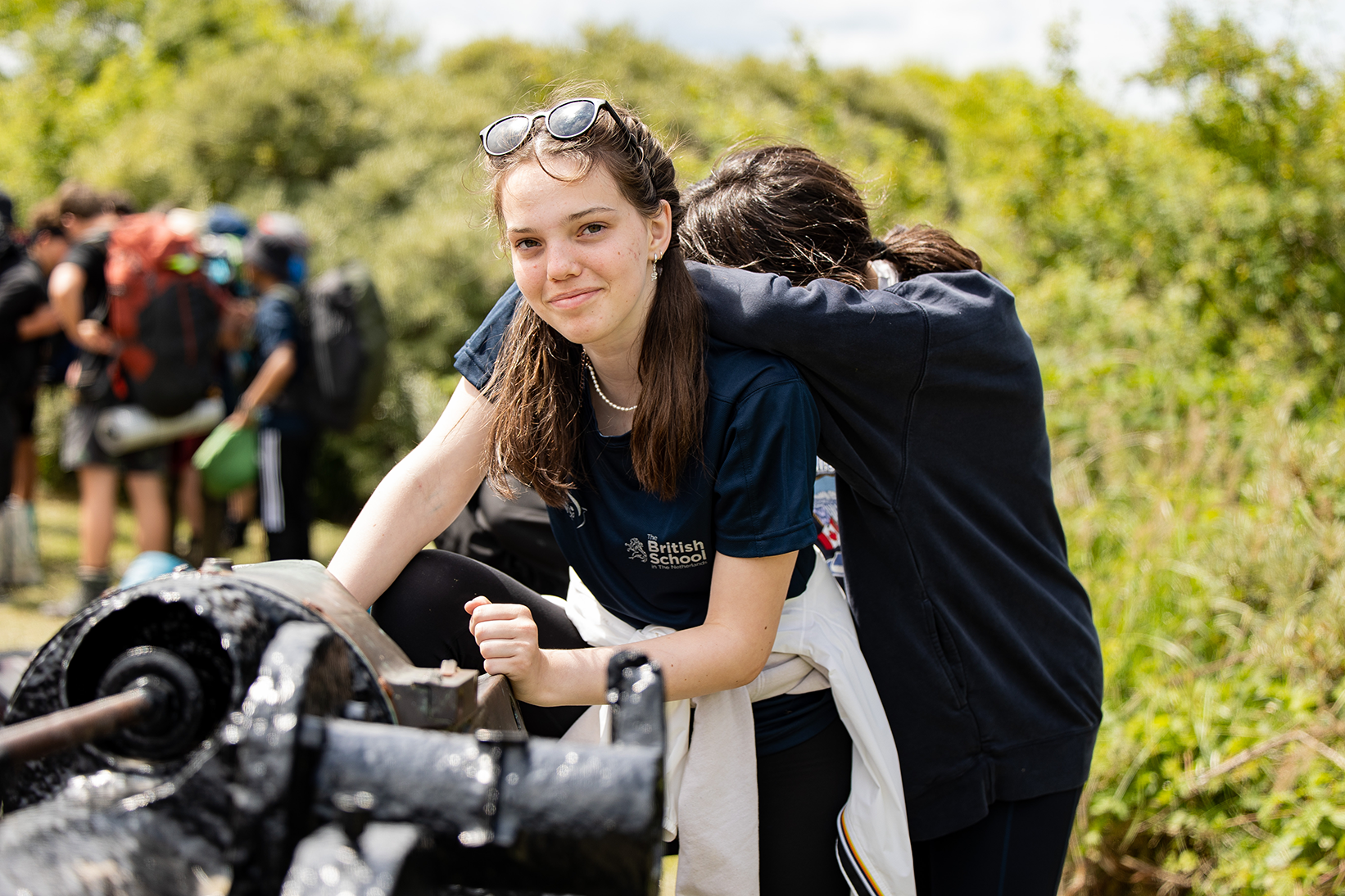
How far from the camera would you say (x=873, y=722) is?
72.2 inches

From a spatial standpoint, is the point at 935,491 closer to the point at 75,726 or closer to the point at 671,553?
the point at 671,553

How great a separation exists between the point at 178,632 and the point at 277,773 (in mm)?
267

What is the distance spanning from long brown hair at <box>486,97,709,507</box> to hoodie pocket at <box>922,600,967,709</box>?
0.53 metres

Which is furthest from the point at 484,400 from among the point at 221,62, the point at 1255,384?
the point at 221,62

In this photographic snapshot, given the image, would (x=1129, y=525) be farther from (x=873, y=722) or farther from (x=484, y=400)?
(x=484, y=400)

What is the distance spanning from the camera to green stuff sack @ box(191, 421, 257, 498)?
19.1 feet

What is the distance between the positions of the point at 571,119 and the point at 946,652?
3.60 feet

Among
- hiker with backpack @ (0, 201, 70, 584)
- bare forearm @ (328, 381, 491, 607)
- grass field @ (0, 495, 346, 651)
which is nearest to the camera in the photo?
bare forearm @ (328, 381, 491, 607)

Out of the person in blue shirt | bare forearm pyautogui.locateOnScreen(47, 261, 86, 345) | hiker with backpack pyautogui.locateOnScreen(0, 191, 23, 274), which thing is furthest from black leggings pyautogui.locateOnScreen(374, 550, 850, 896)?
hiker with backpack pyautogui.locateOnScreen(0, 191, 23, 274)

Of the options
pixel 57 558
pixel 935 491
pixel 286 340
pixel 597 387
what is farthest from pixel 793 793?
pixel 57 558

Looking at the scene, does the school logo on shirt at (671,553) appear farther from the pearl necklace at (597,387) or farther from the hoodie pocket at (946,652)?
the hoodie pocket at (946,652)

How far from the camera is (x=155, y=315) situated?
5434mm

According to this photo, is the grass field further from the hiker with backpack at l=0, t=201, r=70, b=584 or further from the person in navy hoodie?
the person in navy hoodie

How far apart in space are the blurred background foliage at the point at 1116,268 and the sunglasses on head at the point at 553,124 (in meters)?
0.20
